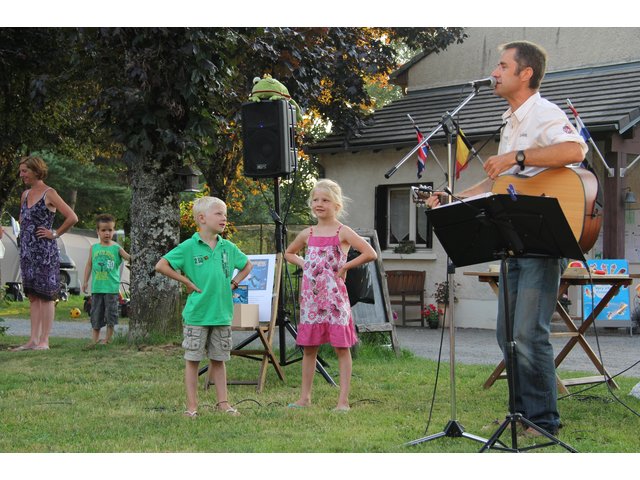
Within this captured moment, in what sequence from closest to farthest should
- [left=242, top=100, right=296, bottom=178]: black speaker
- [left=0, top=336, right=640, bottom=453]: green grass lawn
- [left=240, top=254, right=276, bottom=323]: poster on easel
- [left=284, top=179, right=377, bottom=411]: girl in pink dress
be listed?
[left=0, top=336, right=640, bottom=453]: green grass lawn
[left=284, top=179, right=377, bottom=411]: girl in pink dress
[left=242, top=100, right=296, bottom=178]: black speaker
[left=240, top=254, right=276, bottom=323]: poster on easel

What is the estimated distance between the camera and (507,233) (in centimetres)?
473

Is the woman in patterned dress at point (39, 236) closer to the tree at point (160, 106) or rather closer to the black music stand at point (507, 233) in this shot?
the tree at point (160, 106)

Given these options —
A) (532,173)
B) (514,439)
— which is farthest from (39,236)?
(514,439)

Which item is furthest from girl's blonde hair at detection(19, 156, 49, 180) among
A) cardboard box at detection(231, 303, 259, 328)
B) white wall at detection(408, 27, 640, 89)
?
white wall at detection(408, 27, 640, 89)

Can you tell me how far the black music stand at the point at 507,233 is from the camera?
461 centimetres

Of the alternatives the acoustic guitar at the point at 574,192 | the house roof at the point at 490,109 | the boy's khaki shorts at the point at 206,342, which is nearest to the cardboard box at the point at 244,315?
the boy's khaki shorts at the point at 206,342

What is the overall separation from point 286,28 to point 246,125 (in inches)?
160

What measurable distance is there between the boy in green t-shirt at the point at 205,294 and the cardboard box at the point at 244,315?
137 cm

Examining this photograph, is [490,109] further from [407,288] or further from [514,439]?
[514,439]

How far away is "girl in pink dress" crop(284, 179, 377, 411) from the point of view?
6.54 m

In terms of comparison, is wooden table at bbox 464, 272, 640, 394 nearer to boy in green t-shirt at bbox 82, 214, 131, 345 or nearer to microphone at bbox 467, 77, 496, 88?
microphone at bbox 467, 77, 496, 88

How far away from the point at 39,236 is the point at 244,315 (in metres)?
3.33

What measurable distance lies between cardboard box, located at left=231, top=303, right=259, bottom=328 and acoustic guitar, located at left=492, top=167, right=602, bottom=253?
318 centimetres

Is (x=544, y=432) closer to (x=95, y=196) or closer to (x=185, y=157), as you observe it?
(x=185, y=157)
